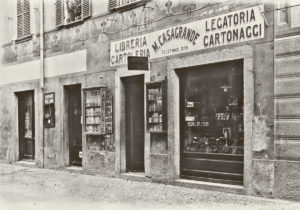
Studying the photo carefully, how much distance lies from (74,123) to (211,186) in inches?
207

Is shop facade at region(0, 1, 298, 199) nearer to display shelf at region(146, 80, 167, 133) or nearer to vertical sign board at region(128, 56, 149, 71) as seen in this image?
display shelf at region(146, 80, 167, 133)

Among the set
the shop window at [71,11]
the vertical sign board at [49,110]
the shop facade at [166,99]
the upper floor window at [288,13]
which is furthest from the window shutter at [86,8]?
the upper floor window at [288,13]

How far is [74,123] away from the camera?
12.8m

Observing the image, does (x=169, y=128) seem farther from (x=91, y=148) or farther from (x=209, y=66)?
(x=91, y=148)

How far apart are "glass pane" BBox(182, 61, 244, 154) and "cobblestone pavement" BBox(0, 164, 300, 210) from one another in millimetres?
890

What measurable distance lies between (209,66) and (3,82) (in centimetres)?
886

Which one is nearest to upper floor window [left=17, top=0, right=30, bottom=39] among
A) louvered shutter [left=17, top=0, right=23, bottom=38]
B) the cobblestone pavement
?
louvered shutter [left=17, top=0, right=23, bottom=38]

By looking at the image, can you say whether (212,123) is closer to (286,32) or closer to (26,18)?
(286,32)

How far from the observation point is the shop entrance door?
8.46 m

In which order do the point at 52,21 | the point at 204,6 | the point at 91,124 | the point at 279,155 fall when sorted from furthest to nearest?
the point at 52,21 < the point at 91,124 < the point at 204,6 < the point at 279,155

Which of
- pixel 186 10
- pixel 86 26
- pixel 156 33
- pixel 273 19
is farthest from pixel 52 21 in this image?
pixel 273 19

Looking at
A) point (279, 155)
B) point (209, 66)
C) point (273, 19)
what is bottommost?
point (279, 155)

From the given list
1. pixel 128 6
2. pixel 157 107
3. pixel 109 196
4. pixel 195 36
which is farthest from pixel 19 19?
pixel 109 196

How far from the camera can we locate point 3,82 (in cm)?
1565
